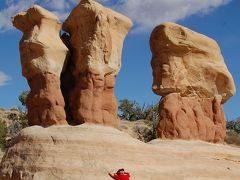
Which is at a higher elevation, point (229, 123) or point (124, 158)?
point (229, 123)

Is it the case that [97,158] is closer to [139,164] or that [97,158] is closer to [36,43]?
[139,164]

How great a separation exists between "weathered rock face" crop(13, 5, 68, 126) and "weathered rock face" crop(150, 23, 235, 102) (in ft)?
14.8

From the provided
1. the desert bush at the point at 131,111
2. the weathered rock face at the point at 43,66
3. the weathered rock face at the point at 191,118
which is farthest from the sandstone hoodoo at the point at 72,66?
the desert bush at the point at 131,111

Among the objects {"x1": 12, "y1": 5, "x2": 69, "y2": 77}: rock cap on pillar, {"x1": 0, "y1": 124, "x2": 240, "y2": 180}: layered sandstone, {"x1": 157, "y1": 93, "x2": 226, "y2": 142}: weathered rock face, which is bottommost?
{"x1": 0, "y1": 124, "x2": 240, "y2": 180}: layered sandstone

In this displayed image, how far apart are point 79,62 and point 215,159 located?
607 cm

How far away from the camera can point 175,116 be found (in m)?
19.1

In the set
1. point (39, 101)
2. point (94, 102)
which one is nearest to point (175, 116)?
point (94, 102)

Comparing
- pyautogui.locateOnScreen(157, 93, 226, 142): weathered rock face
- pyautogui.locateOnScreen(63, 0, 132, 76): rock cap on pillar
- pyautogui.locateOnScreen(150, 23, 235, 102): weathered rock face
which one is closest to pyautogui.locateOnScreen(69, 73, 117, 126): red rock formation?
pyautogui.locateOnScreen(63, 0, 132, 76): rock cap on pillar

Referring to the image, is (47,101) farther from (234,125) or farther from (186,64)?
(234,125)

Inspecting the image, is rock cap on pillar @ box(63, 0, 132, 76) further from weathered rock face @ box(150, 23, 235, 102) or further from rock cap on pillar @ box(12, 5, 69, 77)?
weathered rock face @ box(150, 23, 235, 102)

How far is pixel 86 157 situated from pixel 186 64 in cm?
773

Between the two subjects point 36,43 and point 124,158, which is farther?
point 36,43

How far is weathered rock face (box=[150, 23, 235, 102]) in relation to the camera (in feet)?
64.4

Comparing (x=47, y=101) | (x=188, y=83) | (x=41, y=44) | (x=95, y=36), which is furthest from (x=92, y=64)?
(x=188, y=83)
